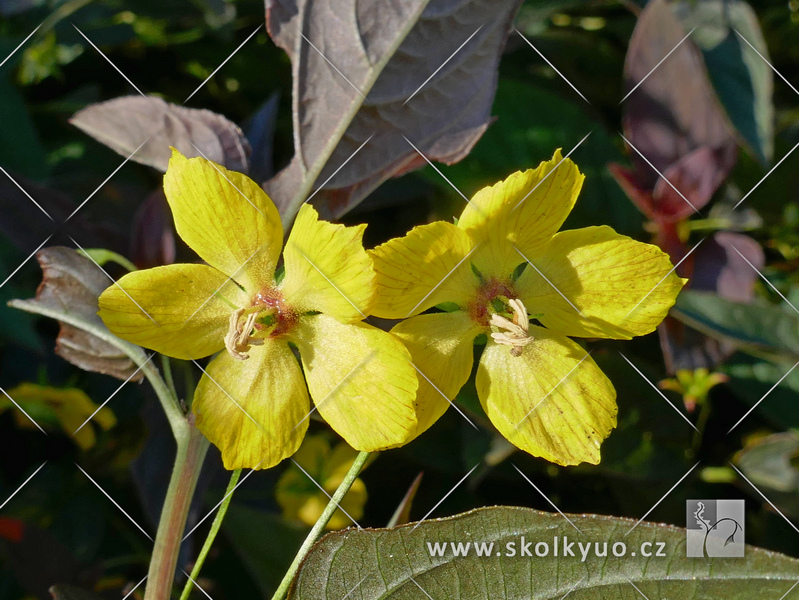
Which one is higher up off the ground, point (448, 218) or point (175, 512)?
point (448, 218)

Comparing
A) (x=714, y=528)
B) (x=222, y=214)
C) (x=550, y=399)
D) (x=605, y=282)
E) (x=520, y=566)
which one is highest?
(x=222, y=214)

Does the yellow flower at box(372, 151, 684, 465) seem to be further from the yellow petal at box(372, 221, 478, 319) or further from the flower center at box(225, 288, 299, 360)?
the flower center at box(225, 288, 299, 360)

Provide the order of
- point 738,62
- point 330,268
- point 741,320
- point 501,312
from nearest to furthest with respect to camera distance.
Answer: point 330,268
point 501,312
point 741,320
point 738,62

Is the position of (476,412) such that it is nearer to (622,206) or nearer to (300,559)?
(300,559)

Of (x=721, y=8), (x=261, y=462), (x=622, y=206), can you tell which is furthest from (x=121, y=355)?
(x=721, y=8)

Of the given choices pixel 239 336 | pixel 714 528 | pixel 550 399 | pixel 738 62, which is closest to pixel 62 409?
pixel 239 336

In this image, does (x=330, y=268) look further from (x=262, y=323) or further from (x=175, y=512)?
(x=175, y=512)

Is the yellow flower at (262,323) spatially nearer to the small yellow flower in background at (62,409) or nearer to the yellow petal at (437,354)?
the yellow petal at (437,354)
